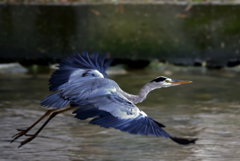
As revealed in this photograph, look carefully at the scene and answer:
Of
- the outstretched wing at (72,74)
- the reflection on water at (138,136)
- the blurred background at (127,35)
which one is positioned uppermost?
the blurred background at (127,35)

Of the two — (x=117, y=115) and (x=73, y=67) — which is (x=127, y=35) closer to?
(x=73, y=67)

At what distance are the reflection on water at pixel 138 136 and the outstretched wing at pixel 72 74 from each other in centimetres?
34

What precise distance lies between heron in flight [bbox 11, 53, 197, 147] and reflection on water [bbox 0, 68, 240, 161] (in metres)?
0.25

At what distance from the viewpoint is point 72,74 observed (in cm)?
514

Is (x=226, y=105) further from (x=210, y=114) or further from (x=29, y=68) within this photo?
(x=29, y=68)

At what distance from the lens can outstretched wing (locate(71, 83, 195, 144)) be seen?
392 centimetres

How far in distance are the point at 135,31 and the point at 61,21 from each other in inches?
45.0

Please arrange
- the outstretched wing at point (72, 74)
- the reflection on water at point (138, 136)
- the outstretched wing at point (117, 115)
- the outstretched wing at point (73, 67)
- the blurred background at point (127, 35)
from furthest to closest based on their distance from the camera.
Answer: the blurred background at point (127, 35), the outstretched wing at point (73, 67), the outstretched wing at point (72, 74), the reflection on water at point (138, 136), the outstretched wing at point (117, 115)

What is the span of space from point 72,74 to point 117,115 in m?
1.19

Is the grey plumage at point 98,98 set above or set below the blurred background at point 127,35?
below

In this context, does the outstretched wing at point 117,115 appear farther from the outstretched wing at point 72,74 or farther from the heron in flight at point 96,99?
the outstretched wing at point 72,74

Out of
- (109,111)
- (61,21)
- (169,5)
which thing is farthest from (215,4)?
(109,111)

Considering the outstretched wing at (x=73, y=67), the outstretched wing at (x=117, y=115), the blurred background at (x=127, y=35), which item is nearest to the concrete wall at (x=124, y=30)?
the blurred background at (x=127, y=35)

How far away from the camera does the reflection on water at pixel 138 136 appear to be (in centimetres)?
442
